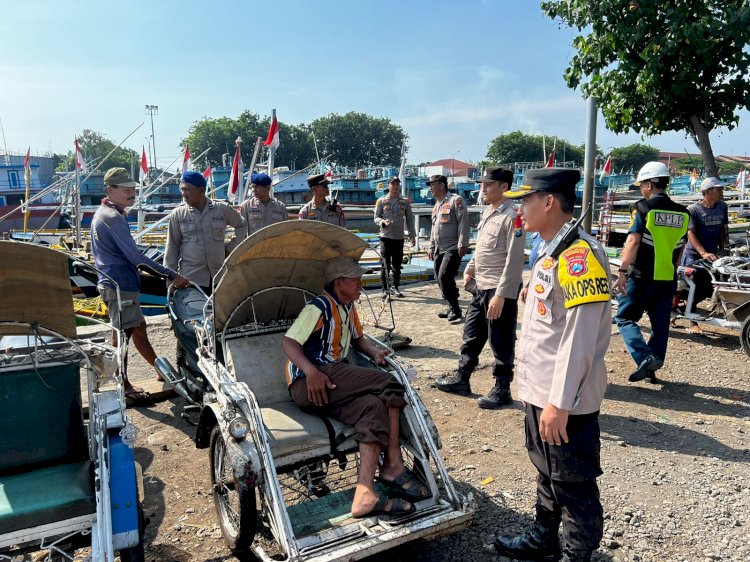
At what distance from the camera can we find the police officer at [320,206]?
7.99 meters

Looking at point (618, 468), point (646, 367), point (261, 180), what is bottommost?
point (618, 468)

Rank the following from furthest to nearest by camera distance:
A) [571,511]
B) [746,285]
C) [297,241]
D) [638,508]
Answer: [746,285] < [297,241] < [638,508] < [571,511]

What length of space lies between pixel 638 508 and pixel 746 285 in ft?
13.3

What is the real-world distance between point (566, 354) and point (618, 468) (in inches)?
83.9

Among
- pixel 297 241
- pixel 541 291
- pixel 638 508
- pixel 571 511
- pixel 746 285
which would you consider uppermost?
pixel 297 241

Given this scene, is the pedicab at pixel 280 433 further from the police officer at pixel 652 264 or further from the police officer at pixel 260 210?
the police officer at pixel 260 210

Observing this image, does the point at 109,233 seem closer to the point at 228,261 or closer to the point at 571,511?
the point at 228,261

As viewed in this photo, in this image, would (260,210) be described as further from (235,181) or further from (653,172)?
(235,181)

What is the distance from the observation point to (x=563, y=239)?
7.84 ft

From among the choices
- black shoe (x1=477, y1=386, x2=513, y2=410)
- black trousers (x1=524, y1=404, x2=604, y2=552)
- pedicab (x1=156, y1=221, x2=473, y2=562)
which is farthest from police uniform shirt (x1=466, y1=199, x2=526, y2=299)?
black trousers (x1=524, y1=404, x2=604, y2=552)

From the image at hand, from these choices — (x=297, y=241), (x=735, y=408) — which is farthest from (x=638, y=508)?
(x=297, y=241)

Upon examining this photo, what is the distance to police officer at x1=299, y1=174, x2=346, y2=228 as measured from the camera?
799cm

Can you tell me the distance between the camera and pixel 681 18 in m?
6.52

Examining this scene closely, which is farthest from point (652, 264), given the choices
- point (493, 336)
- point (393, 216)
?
point (393, 216)
